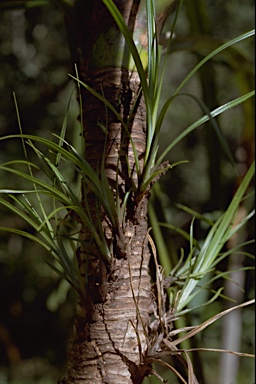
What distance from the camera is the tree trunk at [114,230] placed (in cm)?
25

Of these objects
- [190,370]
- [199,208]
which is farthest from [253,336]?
[190,370]

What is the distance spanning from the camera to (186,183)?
726 millimetres

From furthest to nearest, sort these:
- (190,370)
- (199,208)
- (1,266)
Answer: (199,208), (1,266), (190,370)

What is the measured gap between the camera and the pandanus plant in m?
0.25

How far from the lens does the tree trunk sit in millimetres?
255

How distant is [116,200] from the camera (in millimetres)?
253

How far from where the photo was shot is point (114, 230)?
0.26 meters

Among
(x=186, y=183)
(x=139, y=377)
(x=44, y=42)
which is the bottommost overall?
(x=139, y=377)

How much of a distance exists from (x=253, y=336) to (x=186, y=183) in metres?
0.22

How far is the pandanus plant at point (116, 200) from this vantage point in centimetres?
25

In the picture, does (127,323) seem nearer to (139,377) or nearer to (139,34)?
(139,377)

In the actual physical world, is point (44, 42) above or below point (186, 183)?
above

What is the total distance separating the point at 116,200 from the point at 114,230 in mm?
16

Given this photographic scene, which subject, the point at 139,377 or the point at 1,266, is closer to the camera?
the point at 139,377
